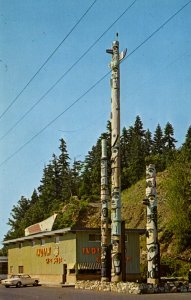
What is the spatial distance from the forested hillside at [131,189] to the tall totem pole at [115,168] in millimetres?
36446

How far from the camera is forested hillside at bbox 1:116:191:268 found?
82.4 metres

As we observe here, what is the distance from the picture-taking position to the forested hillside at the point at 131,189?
270 ft

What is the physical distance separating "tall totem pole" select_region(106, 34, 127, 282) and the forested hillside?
36446mm

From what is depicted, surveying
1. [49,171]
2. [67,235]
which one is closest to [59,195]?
[49,171]

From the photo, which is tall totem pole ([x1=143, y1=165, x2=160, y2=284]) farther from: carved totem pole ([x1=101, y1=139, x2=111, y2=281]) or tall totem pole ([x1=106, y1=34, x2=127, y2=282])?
carved totem pole ([x1=101, y1=139, x2=111, y2=281])

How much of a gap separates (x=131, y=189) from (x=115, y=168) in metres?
78.0

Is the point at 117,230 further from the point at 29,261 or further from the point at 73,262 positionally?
the point at 29,261

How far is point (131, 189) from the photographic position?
122m

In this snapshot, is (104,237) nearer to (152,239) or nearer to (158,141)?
(152,239)

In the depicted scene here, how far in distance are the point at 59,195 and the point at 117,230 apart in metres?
120

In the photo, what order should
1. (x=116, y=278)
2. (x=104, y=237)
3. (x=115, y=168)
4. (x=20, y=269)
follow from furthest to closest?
(x=20, y=269), (x=104, y=237), (x=115, y=168), (x=116, y=278)

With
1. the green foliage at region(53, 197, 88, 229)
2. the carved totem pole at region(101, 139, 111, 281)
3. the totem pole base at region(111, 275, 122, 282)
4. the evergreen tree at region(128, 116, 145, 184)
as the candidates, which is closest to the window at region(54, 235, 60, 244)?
the carved totem pole at region(101, 139, 111, 281)

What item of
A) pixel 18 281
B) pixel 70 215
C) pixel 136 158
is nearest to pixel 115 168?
pixel 18 281

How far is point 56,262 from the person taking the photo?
60906 mm
